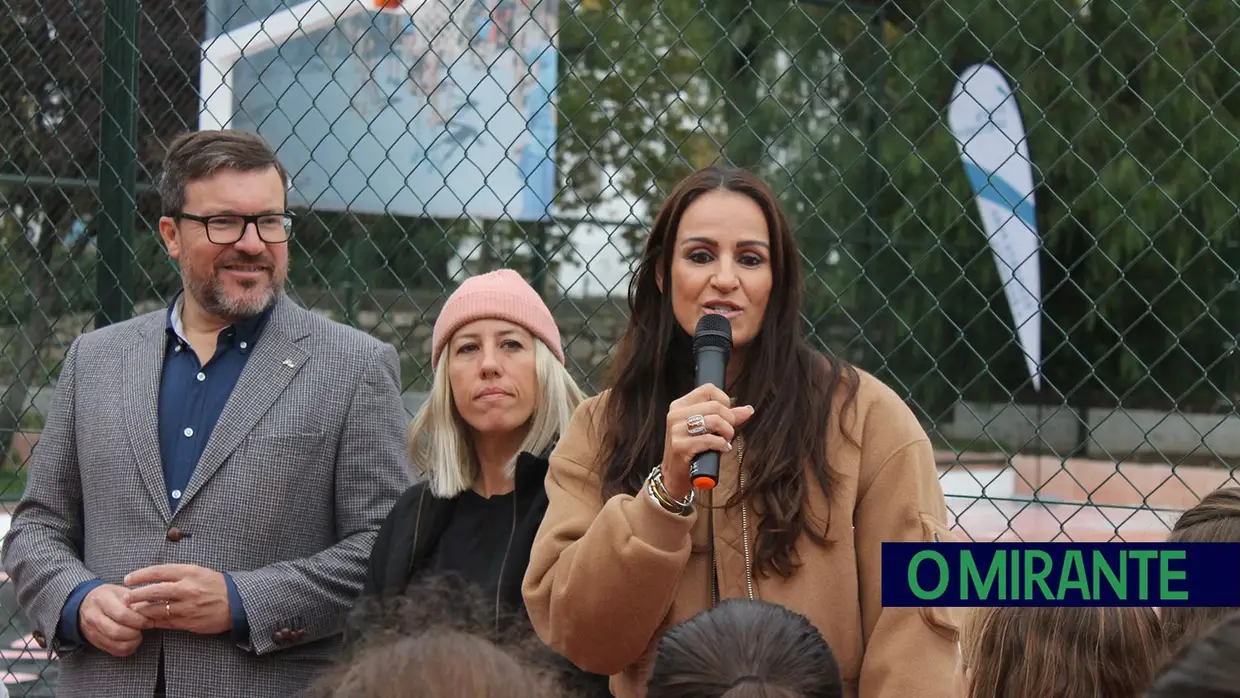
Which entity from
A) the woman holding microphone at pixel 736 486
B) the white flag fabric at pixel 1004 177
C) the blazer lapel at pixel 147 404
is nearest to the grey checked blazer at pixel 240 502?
Result: the blazer lapel at pixel 147 404

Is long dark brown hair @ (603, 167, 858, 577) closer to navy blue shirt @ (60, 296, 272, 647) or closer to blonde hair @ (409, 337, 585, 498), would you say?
blonde hair @ (409, 337, 585, 498)

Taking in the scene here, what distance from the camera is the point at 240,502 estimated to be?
10.1ft

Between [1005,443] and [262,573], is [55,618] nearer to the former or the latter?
[262,573]

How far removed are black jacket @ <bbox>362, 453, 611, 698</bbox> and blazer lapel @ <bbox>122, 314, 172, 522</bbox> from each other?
19.8 inches

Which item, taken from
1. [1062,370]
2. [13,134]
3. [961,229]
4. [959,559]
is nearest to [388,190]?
[13,134]

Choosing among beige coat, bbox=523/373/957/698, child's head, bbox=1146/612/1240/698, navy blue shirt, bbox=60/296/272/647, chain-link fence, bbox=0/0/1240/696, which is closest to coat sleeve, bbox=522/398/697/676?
beige coat, bbox=523/373/957/698

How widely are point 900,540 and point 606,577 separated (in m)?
0.50

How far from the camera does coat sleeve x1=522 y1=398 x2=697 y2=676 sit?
2.25 m

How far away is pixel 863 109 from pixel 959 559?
428 inches

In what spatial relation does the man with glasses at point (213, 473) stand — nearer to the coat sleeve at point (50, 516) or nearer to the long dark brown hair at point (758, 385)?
the coat sleeve at point (50, 516)

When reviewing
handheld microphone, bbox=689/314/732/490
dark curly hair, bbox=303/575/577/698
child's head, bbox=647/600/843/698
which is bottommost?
dark curly hair, bbox=303/575/577/698

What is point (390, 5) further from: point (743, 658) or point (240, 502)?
point (743, 658)

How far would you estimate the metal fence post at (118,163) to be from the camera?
4059 mm

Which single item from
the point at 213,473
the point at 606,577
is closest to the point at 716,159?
the point at 213,473
